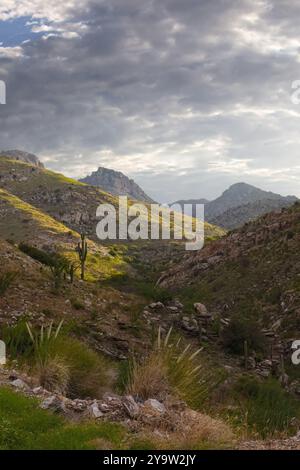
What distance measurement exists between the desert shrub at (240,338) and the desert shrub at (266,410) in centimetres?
531

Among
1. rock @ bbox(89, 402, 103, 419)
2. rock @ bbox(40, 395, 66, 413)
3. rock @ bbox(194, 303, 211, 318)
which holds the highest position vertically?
rock @ bbox(40, 395, 66, 413)

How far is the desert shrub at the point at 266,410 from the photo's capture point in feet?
29.7

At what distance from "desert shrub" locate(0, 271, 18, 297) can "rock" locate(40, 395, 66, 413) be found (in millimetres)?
10941

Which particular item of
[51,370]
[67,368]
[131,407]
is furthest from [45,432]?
[67,368]

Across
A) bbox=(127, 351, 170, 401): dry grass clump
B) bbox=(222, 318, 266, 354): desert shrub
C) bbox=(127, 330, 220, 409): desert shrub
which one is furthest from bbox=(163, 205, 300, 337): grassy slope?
bbox=(127, 351, 170, 401): dry grass clump

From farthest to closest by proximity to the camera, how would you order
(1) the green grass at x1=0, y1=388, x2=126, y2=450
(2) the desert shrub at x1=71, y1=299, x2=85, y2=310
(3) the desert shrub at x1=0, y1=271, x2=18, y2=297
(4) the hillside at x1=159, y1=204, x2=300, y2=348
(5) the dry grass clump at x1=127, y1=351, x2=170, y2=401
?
(4) the hillside at x1=159, y1=204, x2=300, y2=348, (2) the desert shrub at x1=71, y1=299, x2=85, y2=310, (3) the desert shrub at x1=0, y1=271, x2=18, y2=297, (5) the dry grass clump at x1=127, y1=351, x2=170, y2=401, (1) the green grass at x1=0, y1=388, x2=126, y2=450

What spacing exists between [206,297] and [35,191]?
72.2 m

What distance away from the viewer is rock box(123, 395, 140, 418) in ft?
26.0

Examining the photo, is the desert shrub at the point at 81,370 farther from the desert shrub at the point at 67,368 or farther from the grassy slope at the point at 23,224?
the grassy slope at the point at 23,224

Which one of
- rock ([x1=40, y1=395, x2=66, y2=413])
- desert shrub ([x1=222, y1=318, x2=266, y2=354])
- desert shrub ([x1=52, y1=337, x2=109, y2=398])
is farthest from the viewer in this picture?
desert shrub ([x1=222, y1=318, x2=266, y2=354])

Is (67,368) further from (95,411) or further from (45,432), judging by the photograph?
(45,432)

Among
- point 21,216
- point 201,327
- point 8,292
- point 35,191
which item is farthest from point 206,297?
point 35,191

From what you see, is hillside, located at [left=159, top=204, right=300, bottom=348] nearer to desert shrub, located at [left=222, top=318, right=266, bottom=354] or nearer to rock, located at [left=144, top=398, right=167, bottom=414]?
desert shrub, located at [left=222, top=318, right=266, bottom=354]
